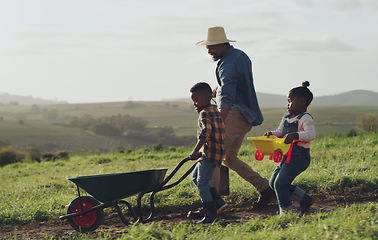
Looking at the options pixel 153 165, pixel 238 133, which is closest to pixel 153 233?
pixel 238 133

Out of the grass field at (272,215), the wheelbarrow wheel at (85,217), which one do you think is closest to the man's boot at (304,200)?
the grass field at (272,215)

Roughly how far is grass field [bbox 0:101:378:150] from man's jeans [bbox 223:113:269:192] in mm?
30018

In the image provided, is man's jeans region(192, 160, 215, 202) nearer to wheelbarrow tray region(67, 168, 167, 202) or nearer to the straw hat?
wheelbarrow tray region(67, 168, 167, 202)

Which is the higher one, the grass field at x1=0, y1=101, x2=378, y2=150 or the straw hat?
the straw hat

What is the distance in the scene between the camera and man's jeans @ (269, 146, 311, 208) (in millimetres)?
4590

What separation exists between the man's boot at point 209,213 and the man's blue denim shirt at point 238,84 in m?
1.14

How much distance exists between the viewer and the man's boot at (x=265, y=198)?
17.9ft

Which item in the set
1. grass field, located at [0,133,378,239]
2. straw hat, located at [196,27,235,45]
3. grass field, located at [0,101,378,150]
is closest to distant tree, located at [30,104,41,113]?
grass field, located at [0,101,378,150]

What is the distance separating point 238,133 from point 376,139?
6040mm

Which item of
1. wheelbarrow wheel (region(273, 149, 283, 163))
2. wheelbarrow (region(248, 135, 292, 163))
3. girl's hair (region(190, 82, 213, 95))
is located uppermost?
girl's hair (region(190, 82, 213, 95))

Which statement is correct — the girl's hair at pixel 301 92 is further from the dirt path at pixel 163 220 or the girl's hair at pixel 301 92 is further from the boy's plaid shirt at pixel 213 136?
the dirt path at pixel 163 220

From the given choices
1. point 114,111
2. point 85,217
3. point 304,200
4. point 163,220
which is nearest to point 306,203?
point 304,200

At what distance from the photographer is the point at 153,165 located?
10523 mm

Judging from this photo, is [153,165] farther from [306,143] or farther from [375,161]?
[306,143]
